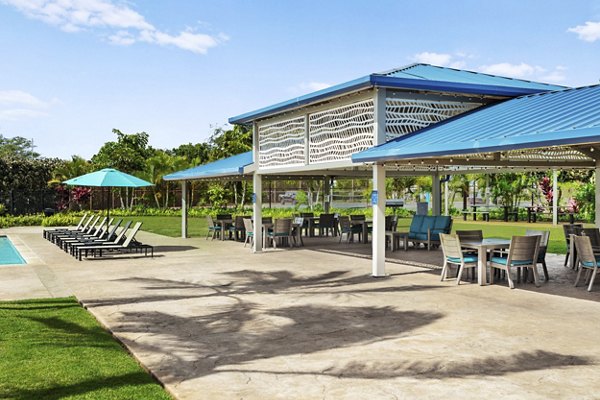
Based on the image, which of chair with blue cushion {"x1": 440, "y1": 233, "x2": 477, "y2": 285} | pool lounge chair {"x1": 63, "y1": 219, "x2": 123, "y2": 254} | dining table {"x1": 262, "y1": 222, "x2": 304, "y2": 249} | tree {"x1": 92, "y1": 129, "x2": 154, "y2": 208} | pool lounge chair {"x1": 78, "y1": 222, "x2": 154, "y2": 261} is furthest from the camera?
tree {"x1": 92, "y1": 129, "x2": 154, "y2": 208}

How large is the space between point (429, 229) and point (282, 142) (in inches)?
206

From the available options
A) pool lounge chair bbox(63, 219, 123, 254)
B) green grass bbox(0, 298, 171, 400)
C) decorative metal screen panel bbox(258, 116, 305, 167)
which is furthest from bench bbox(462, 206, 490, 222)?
green grass bbox(0, 298, 171, 400)

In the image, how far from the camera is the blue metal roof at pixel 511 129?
8.73 m

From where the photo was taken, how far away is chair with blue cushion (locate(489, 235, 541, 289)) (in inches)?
432

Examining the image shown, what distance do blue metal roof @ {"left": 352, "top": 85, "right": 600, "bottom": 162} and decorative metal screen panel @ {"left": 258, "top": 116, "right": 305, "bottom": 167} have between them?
13.3 ft

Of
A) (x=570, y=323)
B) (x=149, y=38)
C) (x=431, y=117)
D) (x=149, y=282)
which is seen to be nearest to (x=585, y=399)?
(x=570, y=323)

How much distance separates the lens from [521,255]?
1116 centimetres

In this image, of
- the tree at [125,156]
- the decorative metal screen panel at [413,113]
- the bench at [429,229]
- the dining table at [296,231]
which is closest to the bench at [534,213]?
the bench at [429,229]

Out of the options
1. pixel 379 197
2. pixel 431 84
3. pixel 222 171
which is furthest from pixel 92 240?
pixel 431 84

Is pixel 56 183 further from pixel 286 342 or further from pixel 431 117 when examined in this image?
pixel 286 342

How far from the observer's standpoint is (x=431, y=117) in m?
14.0

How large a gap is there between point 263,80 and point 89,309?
28.4 metres

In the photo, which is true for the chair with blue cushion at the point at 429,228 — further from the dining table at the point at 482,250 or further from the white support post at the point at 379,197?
the dining table at the point at 482,250

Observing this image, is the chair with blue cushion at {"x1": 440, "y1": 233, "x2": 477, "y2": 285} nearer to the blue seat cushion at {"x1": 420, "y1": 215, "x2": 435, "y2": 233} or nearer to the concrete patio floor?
the concrete patio floor
